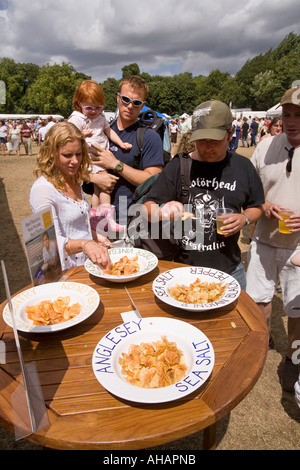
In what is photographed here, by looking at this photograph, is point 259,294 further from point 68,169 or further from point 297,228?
point 68,169

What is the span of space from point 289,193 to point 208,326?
1546mm

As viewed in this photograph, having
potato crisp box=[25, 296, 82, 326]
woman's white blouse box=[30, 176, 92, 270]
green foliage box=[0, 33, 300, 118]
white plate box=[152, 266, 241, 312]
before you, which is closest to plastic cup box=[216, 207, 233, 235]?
white plate box=[152, 266, 241, 312]

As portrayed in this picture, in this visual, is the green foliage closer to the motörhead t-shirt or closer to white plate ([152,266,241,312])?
the motörhead t-shirt

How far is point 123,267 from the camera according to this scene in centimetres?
213

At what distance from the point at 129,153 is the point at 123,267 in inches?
58.3

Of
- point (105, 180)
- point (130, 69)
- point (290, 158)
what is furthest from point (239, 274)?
point (130, 69)

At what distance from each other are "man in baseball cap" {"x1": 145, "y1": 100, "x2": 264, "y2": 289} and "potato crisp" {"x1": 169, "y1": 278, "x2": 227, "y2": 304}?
1.60ft

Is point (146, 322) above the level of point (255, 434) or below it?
above

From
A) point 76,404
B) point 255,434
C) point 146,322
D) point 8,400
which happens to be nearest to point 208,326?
point 146,322

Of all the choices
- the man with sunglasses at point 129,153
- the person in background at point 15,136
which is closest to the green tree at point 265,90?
the person in background at point 15,136

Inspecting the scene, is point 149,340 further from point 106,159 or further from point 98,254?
point 106,159

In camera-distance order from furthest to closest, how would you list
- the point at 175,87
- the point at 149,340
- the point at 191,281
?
the point at 175,87
the point at 191,281
the point at 149,340
